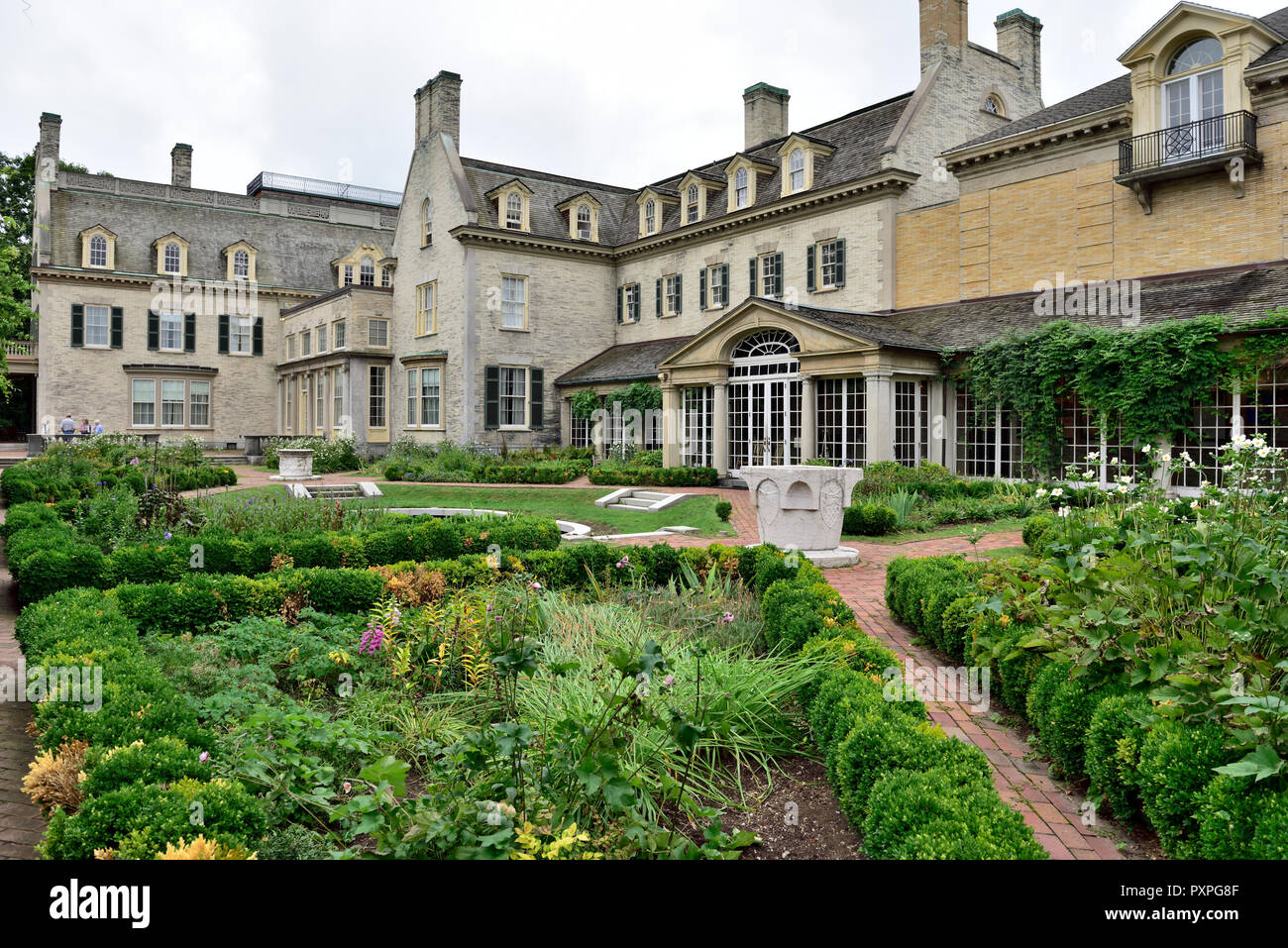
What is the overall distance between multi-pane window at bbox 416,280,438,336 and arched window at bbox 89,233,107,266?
16.3 meters

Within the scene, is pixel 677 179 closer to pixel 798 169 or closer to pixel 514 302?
pixel 798 169

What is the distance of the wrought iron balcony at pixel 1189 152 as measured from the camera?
16.8 metres

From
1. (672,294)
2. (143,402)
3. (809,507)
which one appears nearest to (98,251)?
(143,402)

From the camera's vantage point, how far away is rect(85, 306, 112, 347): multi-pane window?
120 ft

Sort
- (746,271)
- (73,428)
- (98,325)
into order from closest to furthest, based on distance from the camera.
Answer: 1. (746,271)
2. (73,428)
3. (98,325)

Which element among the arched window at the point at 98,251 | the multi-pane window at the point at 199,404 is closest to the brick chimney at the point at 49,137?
the arched window at the point at 98,251

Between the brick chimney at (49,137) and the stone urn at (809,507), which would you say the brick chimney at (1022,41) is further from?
the brick chimney at (49,137)

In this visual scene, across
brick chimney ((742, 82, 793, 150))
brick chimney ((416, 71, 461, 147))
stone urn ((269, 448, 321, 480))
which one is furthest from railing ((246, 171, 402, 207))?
stone urn ((269, 448, 321, 480))

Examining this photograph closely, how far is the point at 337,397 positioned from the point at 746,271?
17.0m

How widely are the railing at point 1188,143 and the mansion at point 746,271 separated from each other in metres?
0.06

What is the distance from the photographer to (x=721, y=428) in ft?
77.8
